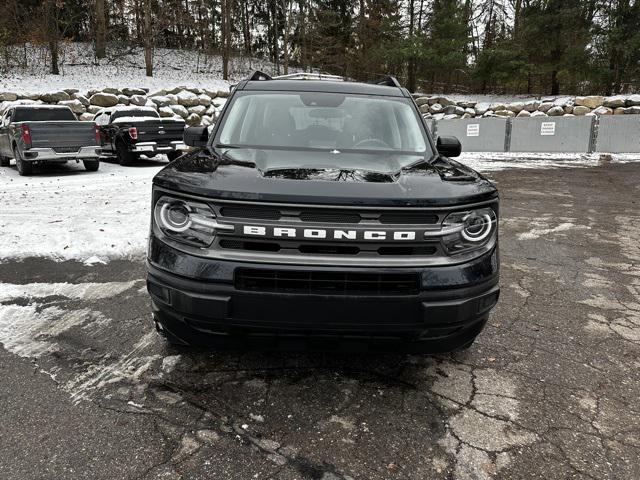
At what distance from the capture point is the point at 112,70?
26828mm

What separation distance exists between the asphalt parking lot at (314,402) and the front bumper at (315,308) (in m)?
0.43

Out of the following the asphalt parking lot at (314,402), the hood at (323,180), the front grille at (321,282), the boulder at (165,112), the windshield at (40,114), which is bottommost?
the asphalt parking lot at (314,402)

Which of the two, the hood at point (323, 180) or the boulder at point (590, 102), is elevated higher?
the boulder at point (590, 102)

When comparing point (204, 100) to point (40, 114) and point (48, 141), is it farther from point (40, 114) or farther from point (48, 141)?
point (48, 141)

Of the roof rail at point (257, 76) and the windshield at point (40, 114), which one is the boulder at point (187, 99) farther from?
the roof rail at point (257, 76)

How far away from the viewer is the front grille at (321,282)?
2.35m

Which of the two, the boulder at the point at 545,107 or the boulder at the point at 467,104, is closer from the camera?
the boulder at the point at 545,107

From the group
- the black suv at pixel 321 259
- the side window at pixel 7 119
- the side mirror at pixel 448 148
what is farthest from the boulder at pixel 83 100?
the black suv at pixel 321 259

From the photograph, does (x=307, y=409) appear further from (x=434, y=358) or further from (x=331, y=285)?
(x=434, y=358)

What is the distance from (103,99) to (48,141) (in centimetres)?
1070

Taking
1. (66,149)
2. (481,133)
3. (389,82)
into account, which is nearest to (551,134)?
(481,133)

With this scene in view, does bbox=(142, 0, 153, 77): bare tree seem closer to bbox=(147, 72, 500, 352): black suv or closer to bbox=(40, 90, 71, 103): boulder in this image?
bbox=(40, 90, 71, 103): boulder

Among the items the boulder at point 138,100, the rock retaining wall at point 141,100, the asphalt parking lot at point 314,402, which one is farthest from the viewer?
the boulder at point 138,100

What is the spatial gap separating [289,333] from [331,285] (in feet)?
1.08
